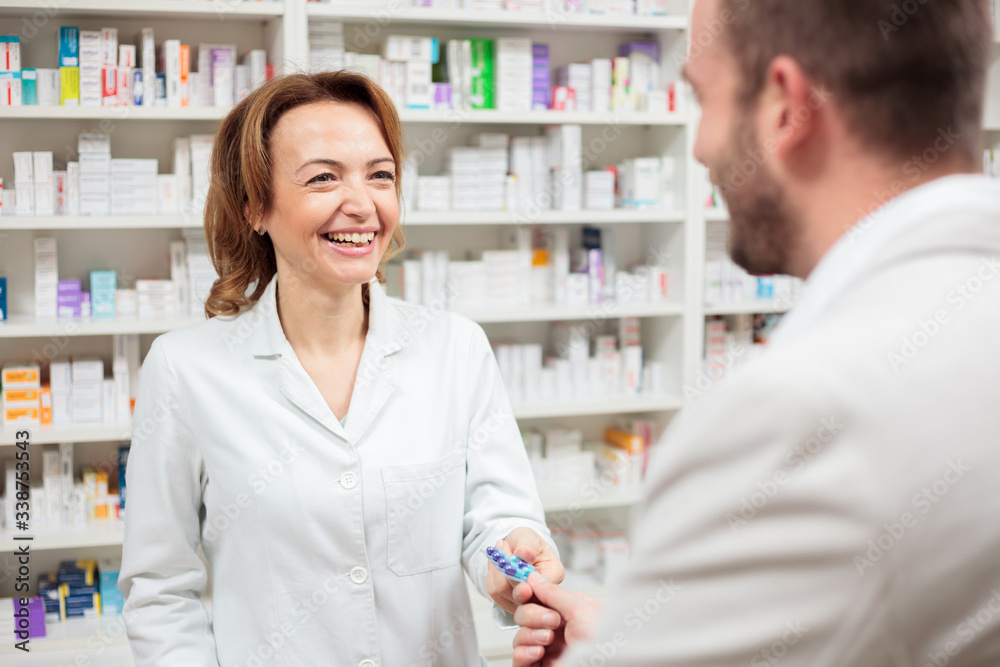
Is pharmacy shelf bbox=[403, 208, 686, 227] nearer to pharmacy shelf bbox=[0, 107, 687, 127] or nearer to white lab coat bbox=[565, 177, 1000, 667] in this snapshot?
pharmacy shelf bbox=[0, 107, 687, 127]

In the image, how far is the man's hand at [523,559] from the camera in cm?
136

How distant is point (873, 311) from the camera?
54 cm

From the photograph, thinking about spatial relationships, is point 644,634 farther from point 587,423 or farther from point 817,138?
point 587,423

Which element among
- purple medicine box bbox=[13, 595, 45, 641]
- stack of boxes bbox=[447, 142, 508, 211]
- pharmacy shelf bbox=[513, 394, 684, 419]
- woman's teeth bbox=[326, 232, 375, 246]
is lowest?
purple medicine box bbox=[13, 595, 45, 641]

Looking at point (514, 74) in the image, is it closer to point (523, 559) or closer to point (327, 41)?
point (327, 41)

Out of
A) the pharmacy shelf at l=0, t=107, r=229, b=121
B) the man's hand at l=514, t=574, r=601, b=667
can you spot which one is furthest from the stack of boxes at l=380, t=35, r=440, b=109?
the man's hand at l=514, t=574, r=601, b=667

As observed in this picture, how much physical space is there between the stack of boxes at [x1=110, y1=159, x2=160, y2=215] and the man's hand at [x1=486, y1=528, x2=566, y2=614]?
2.05 m

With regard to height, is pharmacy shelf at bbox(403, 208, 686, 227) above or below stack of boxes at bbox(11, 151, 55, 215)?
below

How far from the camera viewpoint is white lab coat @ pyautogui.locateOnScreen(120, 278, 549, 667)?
1.42m

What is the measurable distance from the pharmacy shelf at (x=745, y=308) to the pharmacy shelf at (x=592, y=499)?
2.62 ft

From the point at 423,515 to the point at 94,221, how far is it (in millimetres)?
1914

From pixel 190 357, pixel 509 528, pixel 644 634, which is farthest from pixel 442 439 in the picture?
pixel 644 634

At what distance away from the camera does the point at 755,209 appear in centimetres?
70

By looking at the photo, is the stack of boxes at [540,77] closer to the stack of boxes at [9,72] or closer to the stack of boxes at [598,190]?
the stack of boxes at [598,190]
